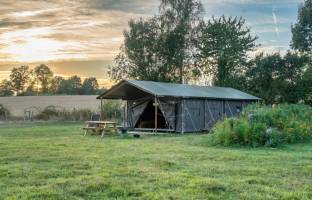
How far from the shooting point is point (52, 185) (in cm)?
750

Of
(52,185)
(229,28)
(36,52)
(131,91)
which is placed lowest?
(52,185)

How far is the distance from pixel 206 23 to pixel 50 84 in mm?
50289

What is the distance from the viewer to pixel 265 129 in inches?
615

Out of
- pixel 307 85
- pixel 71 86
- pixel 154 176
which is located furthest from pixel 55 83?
pixel 154 176

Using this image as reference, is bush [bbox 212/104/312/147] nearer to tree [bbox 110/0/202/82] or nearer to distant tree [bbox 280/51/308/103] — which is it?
distant tree [bbox 280/51/308/103]

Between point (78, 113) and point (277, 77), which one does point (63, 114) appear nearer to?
point (78, 113)

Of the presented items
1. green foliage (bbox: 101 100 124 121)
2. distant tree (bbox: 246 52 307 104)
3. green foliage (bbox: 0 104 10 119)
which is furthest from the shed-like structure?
green foliage (bbox: 0 104 10 119)

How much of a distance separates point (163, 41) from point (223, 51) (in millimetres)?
5838

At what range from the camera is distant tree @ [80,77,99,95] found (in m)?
82.5

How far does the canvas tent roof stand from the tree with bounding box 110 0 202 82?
51.2ft

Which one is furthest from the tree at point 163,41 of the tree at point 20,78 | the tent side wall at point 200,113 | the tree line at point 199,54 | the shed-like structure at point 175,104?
the tree at point 20,78

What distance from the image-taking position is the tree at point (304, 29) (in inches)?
1630

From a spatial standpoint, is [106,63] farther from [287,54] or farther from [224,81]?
[287,54]

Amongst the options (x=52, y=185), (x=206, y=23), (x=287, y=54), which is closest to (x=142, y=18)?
(x=206, y=23)
